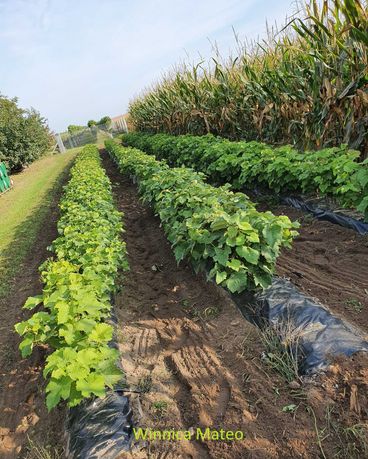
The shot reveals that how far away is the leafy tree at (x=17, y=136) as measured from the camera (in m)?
20.2

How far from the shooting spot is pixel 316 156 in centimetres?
475

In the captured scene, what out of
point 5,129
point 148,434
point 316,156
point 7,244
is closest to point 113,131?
point 5,129

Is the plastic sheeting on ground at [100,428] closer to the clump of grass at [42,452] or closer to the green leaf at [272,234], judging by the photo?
the clump of grass at [42,452]

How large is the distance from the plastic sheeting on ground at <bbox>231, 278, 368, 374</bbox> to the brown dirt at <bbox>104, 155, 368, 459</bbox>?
0.16 m

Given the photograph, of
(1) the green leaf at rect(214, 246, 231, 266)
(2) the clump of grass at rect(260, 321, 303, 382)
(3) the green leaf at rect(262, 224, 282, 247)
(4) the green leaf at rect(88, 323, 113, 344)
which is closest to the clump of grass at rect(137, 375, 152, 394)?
(4) the green leaf at rect(88, 323, 113, 344)

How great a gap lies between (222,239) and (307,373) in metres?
1.31

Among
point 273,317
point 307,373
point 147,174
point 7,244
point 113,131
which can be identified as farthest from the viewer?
point 113,131

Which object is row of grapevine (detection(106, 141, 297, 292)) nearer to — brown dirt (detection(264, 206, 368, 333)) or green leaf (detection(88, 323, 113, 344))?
brown dirt (detection(264, 206, 368, 333))

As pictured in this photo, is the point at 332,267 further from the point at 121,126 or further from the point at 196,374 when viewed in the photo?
the point at 121,126

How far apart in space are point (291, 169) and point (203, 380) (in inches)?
135

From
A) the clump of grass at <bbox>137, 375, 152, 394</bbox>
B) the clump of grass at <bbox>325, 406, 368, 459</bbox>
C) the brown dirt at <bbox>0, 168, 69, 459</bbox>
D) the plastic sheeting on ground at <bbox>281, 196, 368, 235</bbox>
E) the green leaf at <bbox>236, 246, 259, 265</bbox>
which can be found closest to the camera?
the clump of grass at <bbox>325, 406, 368, 459</bbox>

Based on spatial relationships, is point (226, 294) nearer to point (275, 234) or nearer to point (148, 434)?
point (275, 234)

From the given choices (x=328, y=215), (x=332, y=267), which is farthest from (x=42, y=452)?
(x=328, y=215)

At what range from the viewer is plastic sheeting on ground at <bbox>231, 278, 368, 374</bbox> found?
2.37 meters
